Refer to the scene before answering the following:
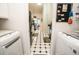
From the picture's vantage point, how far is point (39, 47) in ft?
2.72

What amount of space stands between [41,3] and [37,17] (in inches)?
4.7

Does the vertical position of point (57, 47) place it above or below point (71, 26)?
below

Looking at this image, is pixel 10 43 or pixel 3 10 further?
pixel 3 10

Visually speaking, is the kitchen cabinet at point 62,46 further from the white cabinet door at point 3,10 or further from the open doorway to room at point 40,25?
the white cabinet door at point 3,10

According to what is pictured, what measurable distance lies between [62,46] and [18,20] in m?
0.38

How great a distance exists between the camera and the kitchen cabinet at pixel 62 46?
0.68 m

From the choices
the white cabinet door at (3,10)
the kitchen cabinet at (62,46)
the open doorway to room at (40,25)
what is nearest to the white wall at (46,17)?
the open doorway to room at (40,25)

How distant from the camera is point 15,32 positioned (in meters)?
0.77

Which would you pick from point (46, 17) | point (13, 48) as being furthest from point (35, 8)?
point (13, 48)

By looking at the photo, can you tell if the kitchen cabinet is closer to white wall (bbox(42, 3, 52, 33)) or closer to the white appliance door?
white wall (bbox(42, 3, 52, 33))

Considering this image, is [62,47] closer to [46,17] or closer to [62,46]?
[62,46]

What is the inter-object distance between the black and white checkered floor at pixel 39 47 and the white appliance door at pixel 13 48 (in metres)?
0.10
